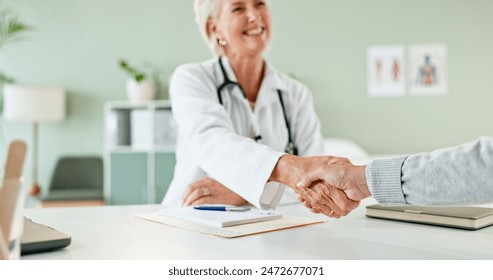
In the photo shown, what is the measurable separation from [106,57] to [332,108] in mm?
2060

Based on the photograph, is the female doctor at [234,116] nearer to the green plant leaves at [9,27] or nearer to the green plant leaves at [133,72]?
the green plant leaves at [133,72]

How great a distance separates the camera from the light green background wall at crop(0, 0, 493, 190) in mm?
3658

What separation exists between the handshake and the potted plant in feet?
9.53

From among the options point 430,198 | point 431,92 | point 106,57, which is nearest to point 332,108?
point 431,92

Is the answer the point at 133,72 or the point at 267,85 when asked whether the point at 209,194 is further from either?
the point at 133,72

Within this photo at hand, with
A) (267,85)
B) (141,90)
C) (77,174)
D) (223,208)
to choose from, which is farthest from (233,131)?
(77,174)

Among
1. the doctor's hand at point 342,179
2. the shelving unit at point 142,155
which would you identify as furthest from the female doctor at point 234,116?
the shelving unit at point 142,155

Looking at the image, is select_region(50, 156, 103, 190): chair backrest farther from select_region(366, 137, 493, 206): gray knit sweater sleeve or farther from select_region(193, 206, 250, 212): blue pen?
select_region(366, 137, 493, 206): gray knit sweater sleeve

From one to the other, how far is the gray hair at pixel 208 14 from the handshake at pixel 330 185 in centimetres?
81

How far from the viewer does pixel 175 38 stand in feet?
13.5

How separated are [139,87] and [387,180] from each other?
3.23 m

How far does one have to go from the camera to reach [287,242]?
30.0 inches

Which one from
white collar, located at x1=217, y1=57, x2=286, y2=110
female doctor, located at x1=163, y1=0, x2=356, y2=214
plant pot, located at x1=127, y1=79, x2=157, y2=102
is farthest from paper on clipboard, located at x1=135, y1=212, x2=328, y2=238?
plant pot, located at x1=127, y1=79, x2=157, y2=102
